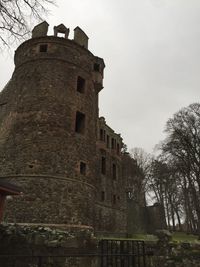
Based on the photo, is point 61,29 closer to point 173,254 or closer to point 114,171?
point 173,254

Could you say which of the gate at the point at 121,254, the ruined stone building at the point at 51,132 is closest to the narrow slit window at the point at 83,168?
the ruined stone building at the point at 51,132

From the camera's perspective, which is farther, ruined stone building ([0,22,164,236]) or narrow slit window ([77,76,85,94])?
narrow slit window ([77,76,85,94])

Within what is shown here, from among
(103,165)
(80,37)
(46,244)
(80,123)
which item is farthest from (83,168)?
(103,165)

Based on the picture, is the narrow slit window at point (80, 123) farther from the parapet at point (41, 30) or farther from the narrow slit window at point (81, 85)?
the parapet at point (41, 30)

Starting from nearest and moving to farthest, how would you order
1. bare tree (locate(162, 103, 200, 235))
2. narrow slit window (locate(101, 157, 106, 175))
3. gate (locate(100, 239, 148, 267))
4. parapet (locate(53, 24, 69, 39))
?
gate (locate(100, 239, 148, 267))
parapet (locate(53, 24, 69, 39))
bare tree (locate(162, 103, 200, 235))
narrow slit window (locate(101, 157, 106, 175))

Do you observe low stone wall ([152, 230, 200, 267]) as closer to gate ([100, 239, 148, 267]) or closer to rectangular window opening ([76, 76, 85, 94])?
gate ([100, 239, 148, 267])

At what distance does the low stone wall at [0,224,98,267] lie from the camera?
11422 mm

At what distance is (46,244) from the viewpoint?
11906mm

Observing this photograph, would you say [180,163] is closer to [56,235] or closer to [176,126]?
[176,126]

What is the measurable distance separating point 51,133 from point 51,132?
6 cm

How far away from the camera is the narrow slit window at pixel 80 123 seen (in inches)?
648

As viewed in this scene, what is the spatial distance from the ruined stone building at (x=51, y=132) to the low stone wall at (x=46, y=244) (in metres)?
0.77

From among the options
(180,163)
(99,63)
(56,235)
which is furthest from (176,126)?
(56,235)

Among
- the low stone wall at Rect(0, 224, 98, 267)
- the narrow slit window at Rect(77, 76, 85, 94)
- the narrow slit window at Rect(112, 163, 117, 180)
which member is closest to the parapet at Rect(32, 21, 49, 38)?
the narrow slit window at Rect(77, 76, 85, 94)
